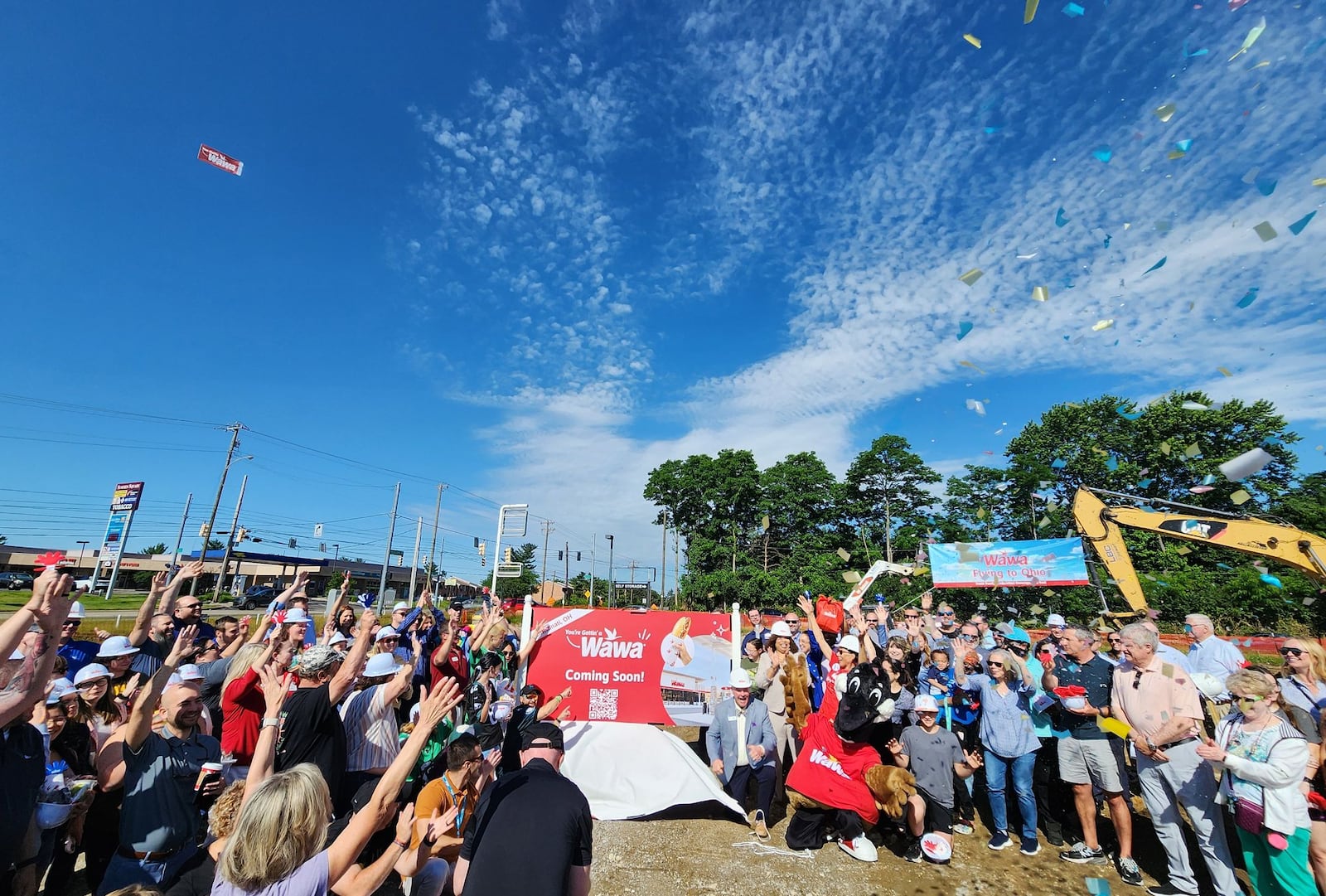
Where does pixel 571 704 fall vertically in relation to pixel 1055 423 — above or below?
below

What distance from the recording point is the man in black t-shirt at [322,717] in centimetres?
363

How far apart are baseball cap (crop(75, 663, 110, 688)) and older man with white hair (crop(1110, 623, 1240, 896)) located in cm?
811

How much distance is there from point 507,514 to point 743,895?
11.6 meters

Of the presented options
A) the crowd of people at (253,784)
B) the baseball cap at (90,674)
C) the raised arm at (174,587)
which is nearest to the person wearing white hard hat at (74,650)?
the crowd of people at (253,784)

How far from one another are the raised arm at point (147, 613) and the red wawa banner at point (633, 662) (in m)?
4.22

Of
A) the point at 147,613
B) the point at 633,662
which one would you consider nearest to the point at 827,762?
the point at 633,662

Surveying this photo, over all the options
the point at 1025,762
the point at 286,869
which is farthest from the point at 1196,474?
the point at 286,869

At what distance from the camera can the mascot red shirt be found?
5590mm

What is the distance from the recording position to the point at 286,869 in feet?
6.99

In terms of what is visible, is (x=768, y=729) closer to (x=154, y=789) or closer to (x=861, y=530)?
(x=154, y=789)

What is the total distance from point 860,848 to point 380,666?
5.08 metres

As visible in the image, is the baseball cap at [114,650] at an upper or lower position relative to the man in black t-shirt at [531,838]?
upper

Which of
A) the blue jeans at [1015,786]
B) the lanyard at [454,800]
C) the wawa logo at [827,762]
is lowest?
the blue jeans at [1015,786]

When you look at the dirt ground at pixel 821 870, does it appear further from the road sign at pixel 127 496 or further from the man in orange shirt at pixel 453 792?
the road sign at pixel 127 496
